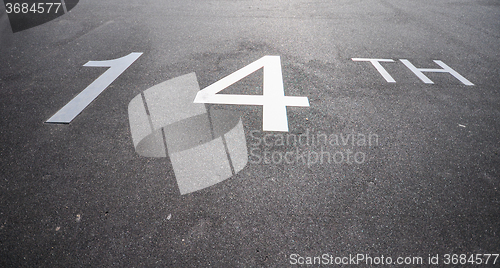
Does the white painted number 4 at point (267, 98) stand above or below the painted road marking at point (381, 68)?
below

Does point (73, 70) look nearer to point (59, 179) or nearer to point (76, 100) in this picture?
point (76, 100)

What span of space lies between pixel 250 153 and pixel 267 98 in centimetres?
108

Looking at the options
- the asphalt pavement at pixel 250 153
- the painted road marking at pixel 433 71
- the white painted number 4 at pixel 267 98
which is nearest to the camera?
the asphalt pavement at pixel 250 153

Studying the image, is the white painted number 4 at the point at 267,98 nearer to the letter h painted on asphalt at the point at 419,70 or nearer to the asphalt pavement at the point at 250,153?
the asphalt pavement at the point at 250,153

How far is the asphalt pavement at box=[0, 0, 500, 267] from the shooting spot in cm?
199

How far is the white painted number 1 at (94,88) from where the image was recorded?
318cm

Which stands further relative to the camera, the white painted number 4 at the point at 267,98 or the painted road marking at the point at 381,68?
the painted road marking at the point at 381,68

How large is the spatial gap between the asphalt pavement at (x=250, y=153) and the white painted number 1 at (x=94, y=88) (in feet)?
0.13

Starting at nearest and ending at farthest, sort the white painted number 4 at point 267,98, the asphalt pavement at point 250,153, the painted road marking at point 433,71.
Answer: the asphalt pavement at point 250,153, the white painted number 4 at point 267,98, the painted road marking at point 433,71

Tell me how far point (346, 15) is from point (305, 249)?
6.24m

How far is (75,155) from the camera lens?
2680mm

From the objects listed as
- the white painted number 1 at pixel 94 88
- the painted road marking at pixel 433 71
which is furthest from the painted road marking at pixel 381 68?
the white painted number 1 at pixel 94 88

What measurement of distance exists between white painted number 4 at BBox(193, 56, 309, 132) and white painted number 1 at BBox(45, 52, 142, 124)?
4.80 feet

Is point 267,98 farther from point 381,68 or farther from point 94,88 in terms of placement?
point 94,88
